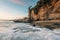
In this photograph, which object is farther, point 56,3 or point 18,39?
point 56,3

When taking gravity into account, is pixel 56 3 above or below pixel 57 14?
above

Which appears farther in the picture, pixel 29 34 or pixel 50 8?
pixel 50 8

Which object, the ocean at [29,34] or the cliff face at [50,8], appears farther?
the cliff face at [50,8]

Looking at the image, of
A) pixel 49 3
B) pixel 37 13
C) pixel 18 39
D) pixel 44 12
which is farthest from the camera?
pixel 37 13

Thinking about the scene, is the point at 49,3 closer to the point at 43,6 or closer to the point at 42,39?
the point at 43,6

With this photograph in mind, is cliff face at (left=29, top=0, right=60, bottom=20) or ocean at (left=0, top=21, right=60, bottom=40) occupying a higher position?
cliff face at (left=29, top=0, right=60, bottom=20)

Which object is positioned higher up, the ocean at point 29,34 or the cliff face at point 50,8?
the cliff face at point 50,8

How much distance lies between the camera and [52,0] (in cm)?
1088

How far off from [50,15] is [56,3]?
3.72 ft

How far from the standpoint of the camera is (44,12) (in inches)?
479

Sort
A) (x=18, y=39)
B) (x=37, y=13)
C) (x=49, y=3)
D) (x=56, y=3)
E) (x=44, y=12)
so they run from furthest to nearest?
(x=37, y=13), (x=44, y=12), (x=49, y=3), (x=56, y=3), (x=18, y=39)

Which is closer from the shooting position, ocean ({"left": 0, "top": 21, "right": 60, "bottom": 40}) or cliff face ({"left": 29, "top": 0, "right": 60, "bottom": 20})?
ocean ({"left": 0, "top": 21, "right": 60, "bottom": 40})

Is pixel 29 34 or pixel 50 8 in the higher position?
pixel 50 8

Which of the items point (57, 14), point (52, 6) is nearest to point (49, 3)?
point (52, 6)
